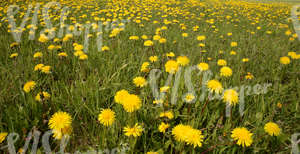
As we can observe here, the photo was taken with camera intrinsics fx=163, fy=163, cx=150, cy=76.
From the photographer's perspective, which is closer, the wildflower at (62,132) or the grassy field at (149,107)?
the wildflower at (62,132)

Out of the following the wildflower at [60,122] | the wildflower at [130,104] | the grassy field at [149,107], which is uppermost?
the wildflower at [130,104]

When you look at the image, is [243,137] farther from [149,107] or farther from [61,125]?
[61,125]

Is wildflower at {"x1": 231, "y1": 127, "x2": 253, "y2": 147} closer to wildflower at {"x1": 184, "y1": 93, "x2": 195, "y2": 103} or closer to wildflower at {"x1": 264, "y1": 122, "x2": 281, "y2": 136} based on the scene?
wildflower at {"x1": 264, "y1": 122, "x2": 281, "y2": 136}

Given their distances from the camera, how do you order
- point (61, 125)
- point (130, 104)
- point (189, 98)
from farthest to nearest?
point (189, 98) < point (130, 104) < point (61, 125)

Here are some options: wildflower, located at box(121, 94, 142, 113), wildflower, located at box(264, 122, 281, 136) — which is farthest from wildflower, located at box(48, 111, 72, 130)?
wildflower, located at box(264, 122, 281, 136)

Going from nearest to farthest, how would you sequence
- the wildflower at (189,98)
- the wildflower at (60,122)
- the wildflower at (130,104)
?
the wildflower at (60,122), the wildflower at (130,104), the wildflower at (189,98)

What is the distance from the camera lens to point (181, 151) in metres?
1.23

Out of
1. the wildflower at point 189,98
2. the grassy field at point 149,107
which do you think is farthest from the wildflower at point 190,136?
the wildflower at point 189,98

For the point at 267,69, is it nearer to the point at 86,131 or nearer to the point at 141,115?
the point at 141,115

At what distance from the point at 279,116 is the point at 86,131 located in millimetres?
1872

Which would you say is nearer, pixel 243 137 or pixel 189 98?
pixel 243 137

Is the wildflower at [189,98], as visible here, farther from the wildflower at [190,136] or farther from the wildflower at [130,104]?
the wildflower at [130,104]

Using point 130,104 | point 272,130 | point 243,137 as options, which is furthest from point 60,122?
point 272,130

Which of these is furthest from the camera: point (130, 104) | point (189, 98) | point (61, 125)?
point (189, 98)
